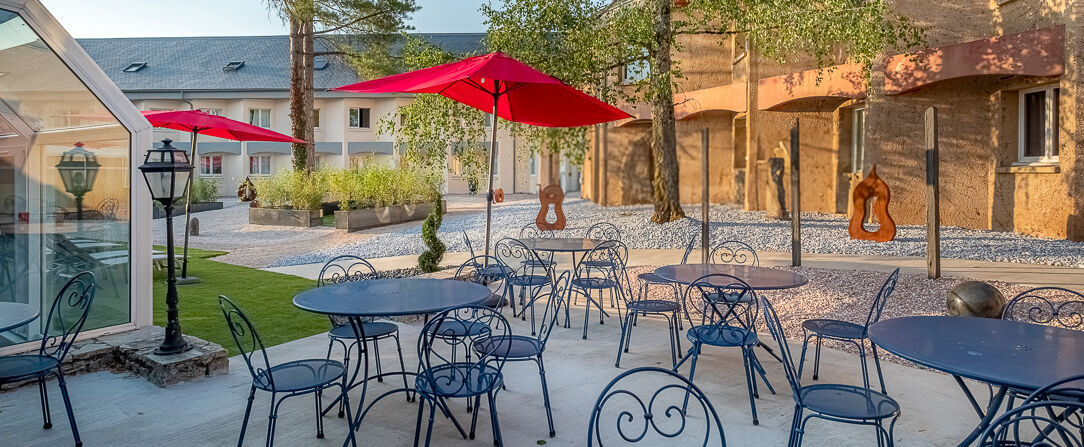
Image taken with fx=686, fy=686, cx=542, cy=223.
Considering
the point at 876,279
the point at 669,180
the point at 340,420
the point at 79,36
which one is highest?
the point at 79,36

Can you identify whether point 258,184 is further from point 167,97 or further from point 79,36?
point 79,36

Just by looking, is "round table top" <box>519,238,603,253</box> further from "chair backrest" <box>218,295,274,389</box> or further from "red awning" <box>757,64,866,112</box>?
"red awning" <box>757,64,866,112</box>

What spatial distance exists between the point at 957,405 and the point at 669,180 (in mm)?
9022

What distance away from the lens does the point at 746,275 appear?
4.92m

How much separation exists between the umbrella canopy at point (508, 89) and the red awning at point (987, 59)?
20.9 ft

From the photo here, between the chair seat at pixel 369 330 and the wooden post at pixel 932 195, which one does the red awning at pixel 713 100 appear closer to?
the wooden post at pixel 932 195

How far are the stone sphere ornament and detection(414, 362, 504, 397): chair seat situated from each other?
4340mm

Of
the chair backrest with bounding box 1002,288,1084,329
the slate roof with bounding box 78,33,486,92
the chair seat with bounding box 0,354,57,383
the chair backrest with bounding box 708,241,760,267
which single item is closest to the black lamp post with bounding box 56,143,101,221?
the chair seat with bounding box 0,354,57,383

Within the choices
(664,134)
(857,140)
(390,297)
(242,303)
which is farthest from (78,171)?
(857,140)

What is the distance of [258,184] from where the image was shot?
707 inches

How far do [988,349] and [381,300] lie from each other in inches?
118

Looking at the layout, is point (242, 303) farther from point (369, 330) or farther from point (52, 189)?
point (369, 330)

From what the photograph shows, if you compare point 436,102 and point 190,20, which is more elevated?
point 190,20

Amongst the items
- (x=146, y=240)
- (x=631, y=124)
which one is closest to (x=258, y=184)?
(x=631, y=124)
